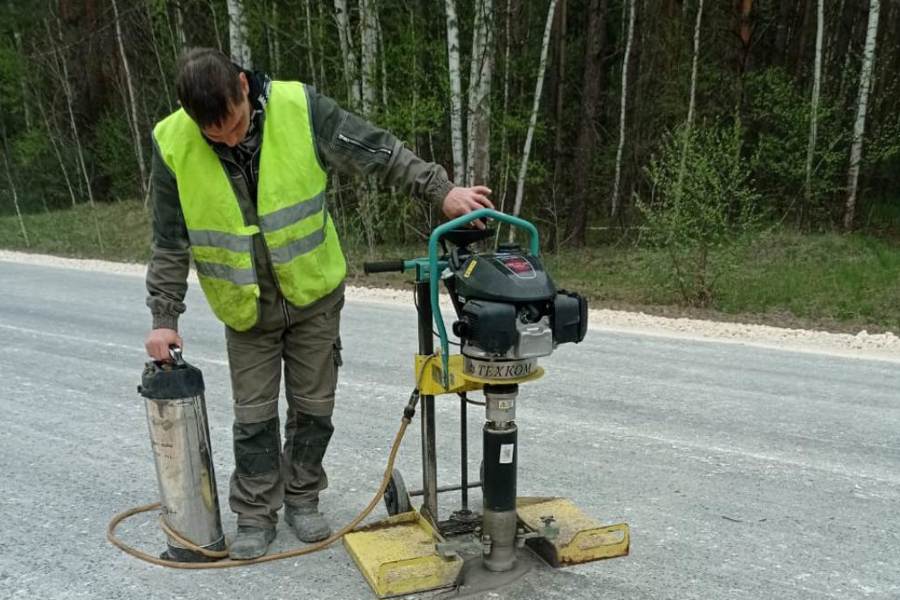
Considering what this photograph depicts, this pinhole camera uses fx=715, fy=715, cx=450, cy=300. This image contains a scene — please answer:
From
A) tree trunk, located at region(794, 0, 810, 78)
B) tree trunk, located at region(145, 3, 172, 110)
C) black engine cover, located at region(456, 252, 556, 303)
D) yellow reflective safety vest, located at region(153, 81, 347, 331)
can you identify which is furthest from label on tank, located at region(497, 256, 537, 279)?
tree trunk, located at region(145, 3, 172, 110)

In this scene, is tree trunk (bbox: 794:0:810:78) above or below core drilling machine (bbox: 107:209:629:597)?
above

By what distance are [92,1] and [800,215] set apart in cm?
2297

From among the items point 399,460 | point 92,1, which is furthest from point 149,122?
point 399,460

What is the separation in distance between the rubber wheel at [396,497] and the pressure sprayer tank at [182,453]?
0.72 m

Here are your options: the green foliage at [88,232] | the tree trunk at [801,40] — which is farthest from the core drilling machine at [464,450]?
the tree trunk at [801,40]

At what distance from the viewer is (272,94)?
2.74 m

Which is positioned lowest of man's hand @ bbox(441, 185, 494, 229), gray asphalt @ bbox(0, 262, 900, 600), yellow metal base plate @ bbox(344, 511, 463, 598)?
gray asphalt @ bbox(0, 262, 900, 600)

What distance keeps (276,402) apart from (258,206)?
85 cm

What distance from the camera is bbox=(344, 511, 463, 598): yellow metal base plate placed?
253cm

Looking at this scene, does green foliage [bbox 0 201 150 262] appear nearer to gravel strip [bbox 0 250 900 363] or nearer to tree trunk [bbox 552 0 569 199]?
gravel strip [bbox 0 250 900 363]

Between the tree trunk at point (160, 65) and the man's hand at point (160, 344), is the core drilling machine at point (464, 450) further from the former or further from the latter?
the tree trunk at point (160, 65)

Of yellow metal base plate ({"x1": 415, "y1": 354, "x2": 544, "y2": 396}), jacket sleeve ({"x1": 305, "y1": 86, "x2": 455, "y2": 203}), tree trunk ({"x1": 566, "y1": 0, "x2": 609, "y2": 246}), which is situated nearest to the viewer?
yellow metal base plate ({"x1": 415, "y1": 354, "x2": 544, "y2": 396})

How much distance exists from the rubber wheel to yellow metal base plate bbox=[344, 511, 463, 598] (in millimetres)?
123

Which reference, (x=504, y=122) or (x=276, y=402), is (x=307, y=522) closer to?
(x=276, y=402)
